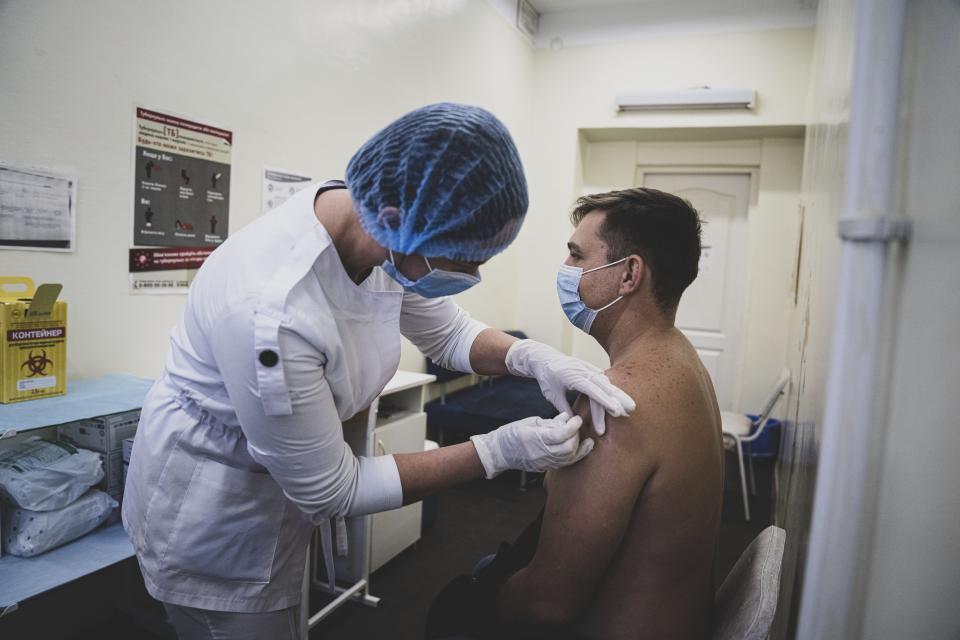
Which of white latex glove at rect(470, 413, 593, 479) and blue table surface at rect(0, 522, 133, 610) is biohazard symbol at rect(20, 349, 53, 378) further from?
white latex glove at rect(470, 413, 593, 479)

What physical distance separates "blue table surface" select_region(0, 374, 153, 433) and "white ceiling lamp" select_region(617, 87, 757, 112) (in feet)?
12.6

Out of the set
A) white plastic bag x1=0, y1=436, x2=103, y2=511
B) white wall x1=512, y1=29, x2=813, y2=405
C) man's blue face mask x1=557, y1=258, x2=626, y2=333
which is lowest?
white plastic bag x1=0, y1=436, x2=103, y2=511

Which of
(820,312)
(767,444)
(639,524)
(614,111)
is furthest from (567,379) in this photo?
(614,111)

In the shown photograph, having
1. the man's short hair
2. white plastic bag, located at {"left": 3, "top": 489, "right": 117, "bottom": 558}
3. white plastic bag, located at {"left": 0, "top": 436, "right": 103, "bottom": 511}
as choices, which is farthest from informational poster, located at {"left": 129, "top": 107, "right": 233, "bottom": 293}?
the man's short hair

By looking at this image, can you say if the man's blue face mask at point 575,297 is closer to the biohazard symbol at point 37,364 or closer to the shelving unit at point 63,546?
the shelving unit at point 63,546

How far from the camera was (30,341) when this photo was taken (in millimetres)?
1411

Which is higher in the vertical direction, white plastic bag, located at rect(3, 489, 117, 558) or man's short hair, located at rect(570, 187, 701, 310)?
man's short hair, located at rect(570, 187, 701, 310)

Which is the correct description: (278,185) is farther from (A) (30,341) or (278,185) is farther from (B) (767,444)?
(B) (767,444)

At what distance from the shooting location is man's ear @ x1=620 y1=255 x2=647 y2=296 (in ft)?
4.09

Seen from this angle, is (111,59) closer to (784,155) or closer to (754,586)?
(754,586)

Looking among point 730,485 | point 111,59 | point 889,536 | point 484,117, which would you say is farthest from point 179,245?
point 730,485

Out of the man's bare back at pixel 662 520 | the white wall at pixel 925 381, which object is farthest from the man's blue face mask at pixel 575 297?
the white wall at pixel 925 381

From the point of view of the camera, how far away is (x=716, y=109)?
422 centimetres

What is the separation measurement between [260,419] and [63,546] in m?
0.83
